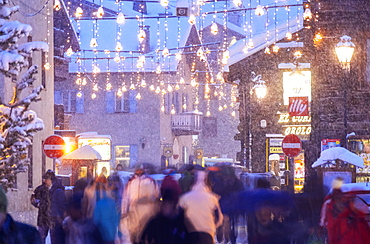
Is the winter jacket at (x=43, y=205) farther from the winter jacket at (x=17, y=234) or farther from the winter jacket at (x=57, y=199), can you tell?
the winter jacket at (x=17, y=234)

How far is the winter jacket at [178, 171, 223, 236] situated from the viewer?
11242 millimetres

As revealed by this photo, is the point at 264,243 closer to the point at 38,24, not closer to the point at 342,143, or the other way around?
the point at 342,143

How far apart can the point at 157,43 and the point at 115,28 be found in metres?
3.28

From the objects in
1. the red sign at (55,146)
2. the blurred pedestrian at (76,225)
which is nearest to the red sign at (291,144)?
the red sign at (55,146)

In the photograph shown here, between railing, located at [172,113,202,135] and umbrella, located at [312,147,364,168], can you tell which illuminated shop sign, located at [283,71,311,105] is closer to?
umbrella, located at [312,147,364,168]

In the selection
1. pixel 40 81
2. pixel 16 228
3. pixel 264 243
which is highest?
pixel 40 81

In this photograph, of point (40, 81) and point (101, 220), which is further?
point (40, 81)

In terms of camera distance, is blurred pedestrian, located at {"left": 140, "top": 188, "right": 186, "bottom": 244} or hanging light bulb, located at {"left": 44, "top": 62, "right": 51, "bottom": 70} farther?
hanging light bulb, located at {"left": 44, "top": 62, "right": 51, "bottom": 70}

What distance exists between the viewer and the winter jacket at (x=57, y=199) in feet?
50.4

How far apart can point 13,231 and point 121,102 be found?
4542 centimetres

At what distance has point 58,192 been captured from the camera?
15.8m

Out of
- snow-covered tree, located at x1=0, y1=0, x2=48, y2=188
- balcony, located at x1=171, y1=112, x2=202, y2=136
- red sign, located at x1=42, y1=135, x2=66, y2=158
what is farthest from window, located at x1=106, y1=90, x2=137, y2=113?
snow-covered tree, located at x1=0, y1=0, x2=48, y2=188

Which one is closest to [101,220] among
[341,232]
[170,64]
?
[341,232]

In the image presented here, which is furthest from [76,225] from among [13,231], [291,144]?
[291,144]
